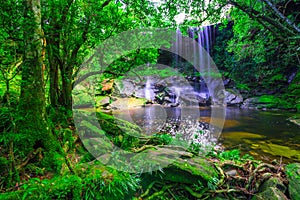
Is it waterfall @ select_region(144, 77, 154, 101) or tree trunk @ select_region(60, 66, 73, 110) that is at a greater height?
waterfall @ select_region(144, 77, 154, 101)

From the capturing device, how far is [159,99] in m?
20.1

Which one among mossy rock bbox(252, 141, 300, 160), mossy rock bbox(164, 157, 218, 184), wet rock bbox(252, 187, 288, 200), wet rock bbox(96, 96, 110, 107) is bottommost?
mossy rock bbox(252, 141, 300, 160)

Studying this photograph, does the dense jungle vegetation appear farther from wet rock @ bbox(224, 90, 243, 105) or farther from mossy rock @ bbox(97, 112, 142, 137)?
wet rock @ bbox(224, 90, 243, 105)

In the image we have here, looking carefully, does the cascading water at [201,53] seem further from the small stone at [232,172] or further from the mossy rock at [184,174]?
the mossy rock at [184,174]

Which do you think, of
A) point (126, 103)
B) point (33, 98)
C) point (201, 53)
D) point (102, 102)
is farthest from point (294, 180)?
point (201, 53)

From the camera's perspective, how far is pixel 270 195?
2.24 m

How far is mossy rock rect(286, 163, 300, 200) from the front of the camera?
2398 millimetres

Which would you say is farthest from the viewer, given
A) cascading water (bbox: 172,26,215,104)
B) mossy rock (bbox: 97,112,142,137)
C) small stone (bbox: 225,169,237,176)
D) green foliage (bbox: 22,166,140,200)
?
cascading water (bbox: 172,26,215,104)

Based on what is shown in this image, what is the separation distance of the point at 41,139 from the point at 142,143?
1767 millimetres

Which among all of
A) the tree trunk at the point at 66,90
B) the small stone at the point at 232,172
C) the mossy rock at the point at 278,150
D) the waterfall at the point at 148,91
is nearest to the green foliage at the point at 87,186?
the small stone at the point at 232,172

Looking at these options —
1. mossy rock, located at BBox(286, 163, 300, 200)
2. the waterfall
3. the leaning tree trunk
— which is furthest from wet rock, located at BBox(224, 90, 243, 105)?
the leaning tree trunk

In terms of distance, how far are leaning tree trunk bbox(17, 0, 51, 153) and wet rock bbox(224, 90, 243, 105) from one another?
61.1 ft

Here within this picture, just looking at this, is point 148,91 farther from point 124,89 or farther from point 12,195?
point 12,195

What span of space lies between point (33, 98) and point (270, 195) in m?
3.39
